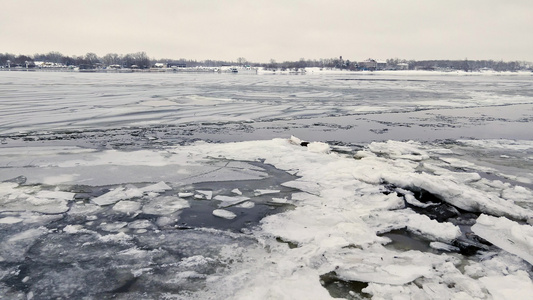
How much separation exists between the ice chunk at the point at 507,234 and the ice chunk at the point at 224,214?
9.71 ft

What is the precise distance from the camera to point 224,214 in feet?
15.3

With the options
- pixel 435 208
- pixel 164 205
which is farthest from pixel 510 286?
pixel 164 205

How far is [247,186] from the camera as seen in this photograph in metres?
5.78

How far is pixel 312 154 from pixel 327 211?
120 inches

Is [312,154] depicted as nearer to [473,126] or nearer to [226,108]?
[473,126]

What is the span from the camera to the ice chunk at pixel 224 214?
15.1 feet

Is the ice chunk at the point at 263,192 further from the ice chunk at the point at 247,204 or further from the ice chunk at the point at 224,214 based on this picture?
the ice chunk at the point at 224,214

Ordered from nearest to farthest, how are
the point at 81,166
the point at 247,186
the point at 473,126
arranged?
1. the point at 247,186
2. the point at 81,166
3. the point at 473,126

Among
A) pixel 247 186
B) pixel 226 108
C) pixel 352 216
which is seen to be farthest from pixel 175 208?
pixel 226 108

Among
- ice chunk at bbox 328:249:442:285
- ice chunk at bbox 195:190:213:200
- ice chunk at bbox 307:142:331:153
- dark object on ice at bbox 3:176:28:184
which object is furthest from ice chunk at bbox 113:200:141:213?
ice chunk at bbox 307:142:331:153

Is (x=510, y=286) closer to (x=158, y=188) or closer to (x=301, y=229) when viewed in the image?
(x=301, y=229)

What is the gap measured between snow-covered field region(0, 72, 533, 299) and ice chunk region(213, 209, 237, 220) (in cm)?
3

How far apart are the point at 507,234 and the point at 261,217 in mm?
2873

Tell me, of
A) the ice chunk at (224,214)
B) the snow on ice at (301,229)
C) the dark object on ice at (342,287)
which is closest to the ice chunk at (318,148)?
the snow on ice at (301,229)
